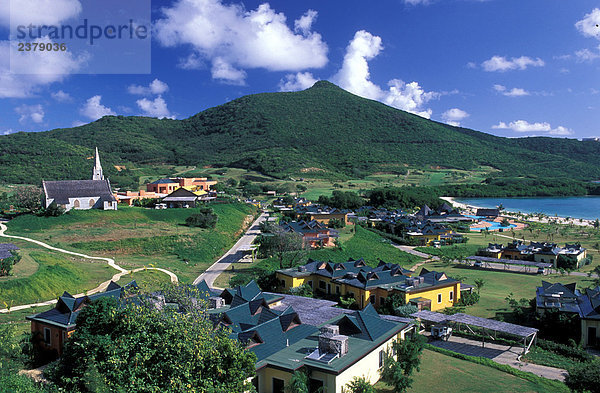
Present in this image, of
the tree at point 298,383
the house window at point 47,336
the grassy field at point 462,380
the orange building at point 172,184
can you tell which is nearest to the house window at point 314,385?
the tree at point 298,383

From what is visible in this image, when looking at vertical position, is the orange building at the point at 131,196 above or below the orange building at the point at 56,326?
above

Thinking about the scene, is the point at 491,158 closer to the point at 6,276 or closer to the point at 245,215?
the point at 245,215

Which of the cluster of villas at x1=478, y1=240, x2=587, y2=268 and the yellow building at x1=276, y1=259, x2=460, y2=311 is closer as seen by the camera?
the yellow building at x1=276, y1=259, x2=460, y2=311

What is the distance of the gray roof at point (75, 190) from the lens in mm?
49503

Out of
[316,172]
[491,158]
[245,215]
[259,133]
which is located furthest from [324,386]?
[491,158]

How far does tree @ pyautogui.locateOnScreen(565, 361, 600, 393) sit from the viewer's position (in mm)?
16422

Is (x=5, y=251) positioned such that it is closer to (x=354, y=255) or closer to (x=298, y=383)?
(x=298, y=383)

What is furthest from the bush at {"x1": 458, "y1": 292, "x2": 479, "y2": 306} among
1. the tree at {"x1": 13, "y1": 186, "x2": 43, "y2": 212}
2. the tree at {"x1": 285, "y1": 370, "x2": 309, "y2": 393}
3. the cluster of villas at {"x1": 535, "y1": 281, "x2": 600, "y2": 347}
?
the tree at {"x1": 13, "y1": 186, "x2": 43, "y2": 212}

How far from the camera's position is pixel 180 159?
141 meters

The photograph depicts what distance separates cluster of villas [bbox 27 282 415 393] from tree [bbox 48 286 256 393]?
214 centimetres

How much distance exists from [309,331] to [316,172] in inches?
4380

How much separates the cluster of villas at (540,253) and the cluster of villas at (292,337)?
110 feet

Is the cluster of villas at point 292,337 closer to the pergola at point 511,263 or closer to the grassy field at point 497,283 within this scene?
the grassy field at point 497,283

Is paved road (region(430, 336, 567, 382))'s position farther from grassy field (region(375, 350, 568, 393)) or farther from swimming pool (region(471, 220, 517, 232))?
swimming pool (region(471, 220, 517, 232))
